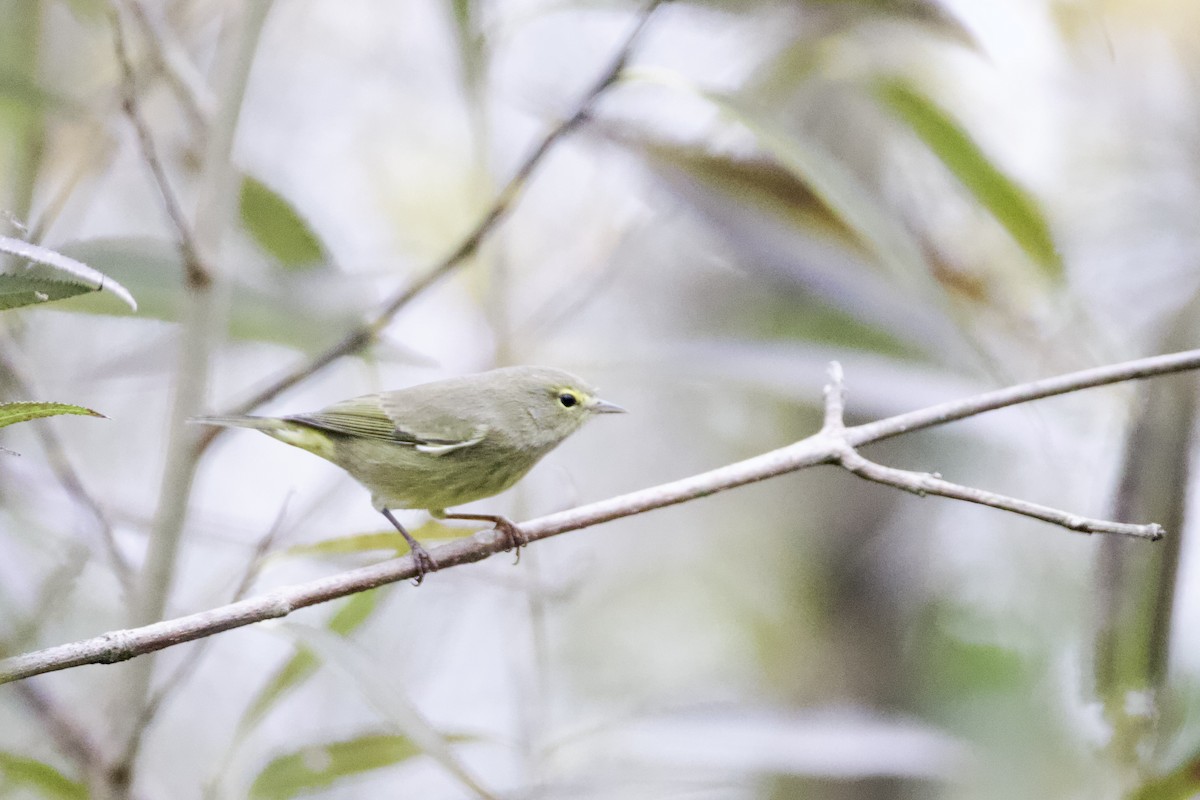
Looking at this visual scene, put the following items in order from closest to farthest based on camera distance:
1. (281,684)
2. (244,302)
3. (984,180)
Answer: (281,684) < (984,180) < (244,302)

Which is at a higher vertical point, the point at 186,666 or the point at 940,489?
the point at 940,489

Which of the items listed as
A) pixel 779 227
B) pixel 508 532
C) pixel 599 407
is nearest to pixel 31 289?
pixel 508 532

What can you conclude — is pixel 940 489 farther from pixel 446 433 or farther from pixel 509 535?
pixel 446 433

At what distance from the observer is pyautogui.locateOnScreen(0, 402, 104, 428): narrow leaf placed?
102 centimetres

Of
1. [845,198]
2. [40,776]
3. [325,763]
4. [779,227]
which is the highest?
[779,227]

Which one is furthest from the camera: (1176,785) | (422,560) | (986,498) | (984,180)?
(984,180)

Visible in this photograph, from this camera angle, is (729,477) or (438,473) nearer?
(729,477)

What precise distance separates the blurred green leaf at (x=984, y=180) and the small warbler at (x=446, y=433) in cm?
105

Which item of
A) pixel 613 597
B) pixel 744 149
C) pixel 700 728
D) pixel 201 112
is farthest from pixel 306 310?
pixel 613 597

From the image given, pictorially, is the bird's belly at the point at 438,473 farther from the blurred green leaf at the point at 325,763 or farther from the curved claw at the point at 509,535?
the blurred green leaf at the point at 325,763

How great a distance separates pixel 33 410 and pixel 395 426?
1.63m

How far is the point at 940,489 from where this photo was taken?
1.52 m

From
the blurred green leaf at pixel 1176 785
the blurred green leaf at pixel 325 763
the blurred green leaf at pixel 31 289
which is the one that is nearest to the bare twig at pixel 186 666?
the blurred green leaf at pixel 325 763

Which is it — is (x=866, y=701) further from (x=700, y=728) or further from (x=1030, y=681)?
(x=700, y=728)
